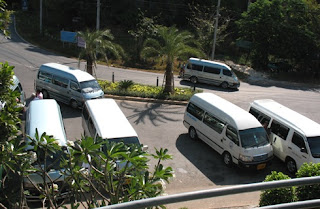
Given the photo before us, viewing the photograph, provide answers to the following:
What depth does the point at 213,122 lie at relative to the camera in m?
15.6

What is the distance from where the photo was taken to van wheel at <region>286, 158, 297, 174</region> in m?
14.5

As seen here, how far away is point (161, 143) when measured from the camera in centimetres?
1667

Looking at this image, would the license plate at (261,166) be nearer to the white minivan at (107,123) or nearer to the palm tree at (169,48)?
the white minivan at (107,123)

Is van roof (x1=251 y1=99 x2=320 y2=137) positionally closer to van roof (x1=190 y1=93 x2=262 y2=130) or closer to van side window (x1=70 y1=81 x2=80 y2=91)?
van roof (x1=190 y1=93 x2=262 y2=130)

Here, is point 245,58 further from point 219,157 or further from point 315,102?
point 219,157

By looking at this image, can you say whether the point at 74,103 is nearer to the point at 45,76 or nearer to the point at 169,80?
the point at 45,76

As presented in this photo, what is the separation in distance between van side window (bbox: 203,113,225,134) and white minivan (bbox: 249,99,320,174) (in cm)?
219

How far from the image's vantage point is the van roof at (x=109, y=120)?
13.0m

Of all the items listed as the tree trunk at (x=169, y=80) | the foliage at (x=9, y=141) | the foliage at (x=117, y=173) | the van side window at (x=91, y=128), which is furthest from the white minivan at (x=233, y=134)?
the foliage at (x=9, y=141)

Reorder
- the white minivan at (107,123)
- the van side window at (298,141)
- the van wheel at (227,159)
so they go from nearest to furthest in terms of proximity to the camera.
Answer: the white minivan at (107,123), the van side window at (298,141), the van wheel at (227,159)

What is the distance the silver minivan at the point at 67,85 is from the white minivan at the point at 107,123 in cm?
405

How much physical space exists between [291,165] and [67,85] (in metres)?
11.9

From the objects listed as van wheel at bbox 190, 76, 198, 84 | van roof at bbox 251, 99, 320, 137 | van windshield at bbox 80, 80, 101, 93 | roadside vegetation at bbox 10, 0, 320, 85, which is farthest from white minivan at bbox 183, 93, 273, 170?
roadside vegetation at bbox 10, 0, 320, 85

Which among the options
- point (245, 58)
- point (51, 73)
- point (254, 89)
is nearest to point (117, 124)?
point (51, 73)
